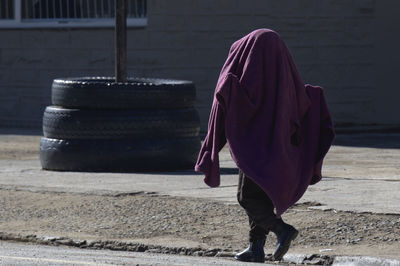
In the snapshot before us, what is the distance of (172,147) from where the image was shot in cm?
1195

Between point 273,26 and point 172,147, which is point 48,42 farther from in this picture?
point 172,147

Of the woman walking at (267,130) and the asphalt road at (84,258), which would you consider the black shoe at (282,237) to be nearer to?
the woman walking at (267,130)

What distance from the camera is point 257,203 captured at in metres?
7.11

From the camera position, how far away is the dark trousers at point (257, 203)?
23.3 feet

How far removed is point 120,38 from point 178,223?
14.1ft

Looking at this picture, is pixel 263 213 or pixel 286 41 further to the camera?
pixel 286 41

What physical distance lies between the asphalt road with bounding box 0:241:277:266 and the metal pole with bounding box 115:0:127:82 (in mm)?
4722

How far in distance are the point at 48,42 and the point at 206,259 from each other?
11.3 meters

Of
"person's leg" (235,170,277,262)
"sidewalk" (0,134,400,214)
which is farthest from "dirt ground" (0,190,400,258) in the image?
"person's leg" (235,170,277,262)

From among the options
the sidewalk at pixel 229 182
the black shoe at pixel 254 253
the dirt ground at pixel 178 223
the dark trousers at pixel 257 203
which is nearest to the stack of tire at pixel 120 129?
the sidewalk at pixel 229 182

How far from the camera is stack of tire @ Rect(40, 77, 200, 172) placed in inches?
466

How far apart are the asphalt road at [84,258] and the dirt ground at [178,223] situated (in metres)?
0.37

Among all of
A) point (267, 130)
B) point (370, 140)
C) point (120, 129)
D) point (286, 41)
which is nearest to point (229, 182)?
point (120, 129)

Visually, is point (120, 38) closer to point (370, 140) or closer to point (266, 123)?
point (370, 140)
